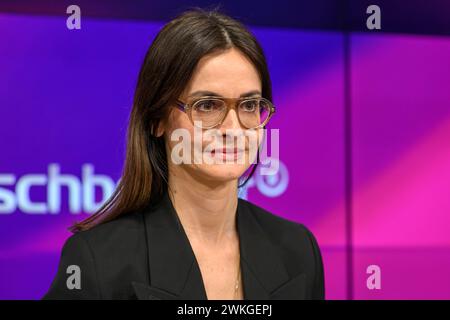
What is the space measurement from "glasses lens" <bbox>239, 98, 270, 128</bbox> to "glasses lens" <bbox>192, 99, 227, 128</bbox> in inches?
2.1

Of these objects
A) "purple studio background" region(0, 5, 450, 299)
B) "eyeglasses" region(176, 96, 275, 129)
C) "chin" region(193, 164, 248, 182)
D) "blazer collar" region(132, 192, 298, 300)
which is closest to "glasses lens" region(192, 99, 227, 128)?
"eyeglasses" region(176, 96, 275, 129)

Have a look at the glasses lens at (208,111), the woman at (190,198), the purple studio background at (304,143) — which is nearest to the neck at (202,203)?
the woman at (190,198)

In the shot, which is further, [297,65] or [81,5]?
[297,65]

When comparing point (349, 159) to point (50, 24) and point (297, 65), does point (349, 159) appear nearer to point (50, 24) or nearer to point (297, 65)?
point (297, 65)

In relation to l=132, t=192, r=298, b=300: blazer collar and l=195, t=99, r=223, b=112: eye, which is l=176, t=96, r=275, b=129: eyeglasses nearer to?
l=195, t=99, r=223, b=112: eye

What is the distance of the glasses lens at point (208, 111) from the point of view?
62.4 inches

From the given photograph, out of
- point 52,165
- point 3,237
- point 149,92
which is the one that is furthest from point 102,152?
point 149,92

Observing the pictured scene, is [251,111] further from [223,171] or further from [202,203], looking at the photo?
[202,203]

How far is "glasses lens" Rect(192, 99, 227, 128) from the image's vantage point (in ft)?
5.20

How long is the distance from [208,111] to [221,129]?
0.18 feet

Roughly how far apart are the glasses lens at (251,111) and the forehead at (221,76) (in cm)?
3

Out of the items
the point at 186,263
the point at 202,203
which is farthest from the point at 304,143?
the point at 186,263

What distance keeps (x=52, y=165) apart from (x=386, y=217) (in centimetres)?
168
